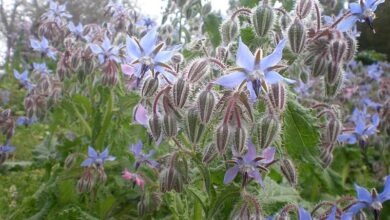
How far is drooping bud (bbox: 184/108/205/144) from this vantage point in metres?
1.15

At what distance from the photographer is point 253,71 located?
3.49 feet

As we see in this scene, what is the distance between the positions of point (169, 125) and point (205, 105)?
0.12m

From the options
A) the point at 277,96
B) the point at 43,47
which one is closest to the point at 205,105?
the point at 277,96

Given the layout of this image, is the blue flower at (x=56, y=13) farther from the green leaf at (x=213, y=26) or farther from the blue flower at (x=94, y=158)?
the green leaf at (x=213, y=26)

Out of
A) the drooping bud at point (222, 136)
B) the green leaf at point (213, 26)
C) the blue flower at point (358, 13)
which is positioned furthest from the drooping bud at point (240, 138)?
the green leaf at point (213, 26)

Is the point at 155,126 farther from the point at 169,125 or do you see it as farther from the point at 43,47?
the point at 43,47

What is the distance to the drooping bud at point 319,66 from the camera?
135 centimetres

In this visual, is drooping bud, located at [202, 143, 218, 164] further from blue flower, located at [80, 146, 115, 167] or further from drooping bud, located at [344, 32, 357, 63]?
blue flower, located at [80, 146, 115, 167]

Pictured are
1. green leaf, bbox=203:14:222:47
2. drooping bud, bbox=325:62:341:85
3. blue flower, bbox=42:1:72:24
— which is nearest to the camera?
drooping bud, bbox=325:62:341:85

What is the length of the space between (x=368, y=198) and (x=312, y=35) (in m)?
0.47

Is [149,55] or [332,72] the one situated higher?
[149,55]

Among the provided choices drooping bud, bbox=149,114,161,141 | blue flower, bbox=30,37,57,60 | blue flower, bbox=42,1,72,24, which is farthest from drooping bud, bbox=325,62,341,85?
blue flower, bbox=42,1,72,24

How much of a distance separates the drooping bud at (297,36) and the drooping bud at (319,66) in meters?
0.10

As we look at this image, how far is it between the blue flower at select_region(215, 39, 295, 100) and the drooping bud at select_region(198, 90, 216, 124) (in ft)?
0.22
